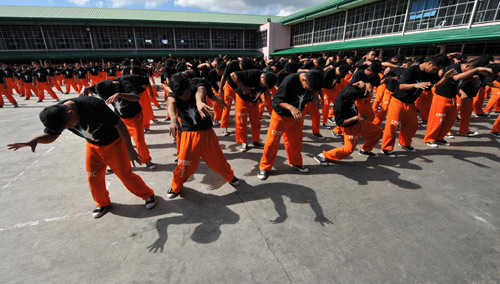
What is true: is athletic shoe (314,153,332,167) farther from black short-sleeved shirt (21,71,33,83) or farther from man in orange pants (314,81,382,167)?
black short-sleeved shirt (21,71,33,83)

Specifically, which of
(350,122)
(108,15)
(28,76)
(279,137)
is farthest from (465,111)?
(108,15)

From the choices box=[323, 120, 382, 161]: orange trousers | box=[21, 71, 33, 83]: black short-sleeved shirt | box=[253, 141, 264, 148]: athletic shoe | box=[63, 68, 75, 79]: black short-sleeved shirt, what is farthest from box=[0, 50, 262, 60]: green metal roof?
box=[323, 120, 382, 161]: orange trousers

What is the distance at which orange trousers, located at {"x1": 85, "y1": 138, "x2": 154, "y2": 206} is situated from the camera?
2705 millimetres

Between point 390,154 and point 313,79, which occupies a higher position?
point 313,79

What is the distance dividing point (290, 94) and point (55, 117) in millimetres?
3068

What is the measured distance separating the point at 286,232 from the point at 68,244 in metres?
2.59

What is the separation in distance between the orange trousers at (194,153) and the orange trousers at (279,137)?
35.7 inches

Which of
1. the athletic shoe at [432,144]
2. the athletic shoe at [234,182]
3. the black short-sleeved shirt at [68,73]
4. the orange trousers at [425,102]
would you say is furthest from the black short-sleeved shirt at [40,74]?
the orange trousers at [425,102]

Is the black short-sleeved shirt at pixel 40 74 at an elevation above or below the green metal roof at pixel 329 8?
below

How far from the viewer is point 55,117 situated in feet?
6.95

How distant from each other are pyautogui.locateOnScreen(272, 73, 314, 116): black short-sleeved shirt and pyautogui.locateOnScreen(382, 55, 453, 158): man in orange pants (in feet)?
7.38

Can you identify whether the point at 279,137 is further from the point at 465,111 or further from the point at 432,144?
the point at 465,111

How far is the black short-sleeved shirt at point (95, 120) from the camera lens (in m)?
2.46

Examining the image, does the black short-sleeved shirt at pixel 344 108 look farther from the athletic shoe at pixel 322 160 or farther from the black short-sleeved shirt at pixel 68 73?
the black short-sleeved shirt at pixel 68 73
